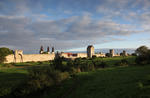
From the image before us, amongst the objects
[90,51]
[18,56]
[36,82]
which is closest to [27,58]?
[18,56]

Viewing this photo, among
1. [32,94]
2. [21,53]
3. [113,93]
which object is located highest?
[21,53]

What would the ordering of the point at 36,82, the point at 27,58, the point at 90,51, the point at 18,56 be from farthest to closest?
the point at 90,51 → the point at 27,58 → the point at 18,56 → the point at 36,82

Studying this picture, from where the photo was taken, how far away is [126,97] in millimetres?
9102

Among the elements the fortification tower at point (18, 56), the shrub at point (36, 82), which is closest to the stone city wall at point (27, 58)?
the fortification tower at point (18, 56)

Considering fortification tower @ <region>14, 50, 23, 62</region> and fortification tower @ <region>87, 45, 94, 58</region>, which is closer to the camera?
fortification tower @ <region>14, 50, 23, 62</region>

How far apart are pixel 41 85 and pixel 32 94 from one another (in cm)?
139

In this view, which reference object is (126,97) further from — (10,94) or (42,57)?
(42,57)

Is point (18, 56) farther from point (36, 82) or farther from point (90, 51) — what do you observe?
point (90, 51)

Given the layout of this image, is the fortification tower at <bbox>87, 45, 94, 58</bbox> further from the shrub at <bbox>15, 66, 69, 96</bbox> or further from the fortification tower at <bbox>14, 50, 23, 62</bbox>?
the shrub at <bbox>15, 66, 69, 96</bbox>

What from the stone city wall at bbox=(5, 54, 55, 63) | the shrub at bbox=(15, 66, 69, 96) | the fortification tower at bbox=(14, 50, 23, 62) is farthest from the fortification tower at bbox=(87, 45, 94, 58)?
the shrub at bbox=(15, 66, 69, 96)

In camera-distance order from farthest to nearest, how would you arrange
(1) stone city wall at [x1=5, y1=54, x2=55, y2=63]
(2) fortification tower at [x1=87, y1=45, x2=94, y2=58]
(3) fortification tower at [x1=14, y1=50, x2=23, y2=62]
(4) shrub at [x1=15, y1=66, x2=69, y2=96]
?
(2) fortification tower at [x1=87, y1=45, x2=94, y2=58]
(3) fortification tower at [x1=14, y1=50, x2=23, y2=62]
(1) stone city wall at [x1=5, y1=54, x2=55, y2=63]
(4) shrub at [x1=15, y1=66, x2=69, y2=96]

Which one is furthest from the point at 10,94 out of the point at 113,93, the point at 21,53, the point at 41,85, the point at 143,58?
the point at 21,53

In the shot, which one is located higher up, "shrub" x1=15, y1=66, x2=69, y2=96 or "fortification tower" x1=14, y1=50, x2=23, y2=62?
"fortification tower" x1=14, y1=50, x2=23, y2=62

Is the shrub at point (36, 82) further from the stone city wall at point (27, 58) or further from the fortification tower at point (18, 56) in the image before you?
the fortification tower at point (18, 56)
